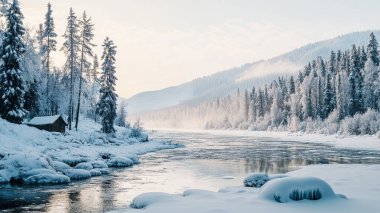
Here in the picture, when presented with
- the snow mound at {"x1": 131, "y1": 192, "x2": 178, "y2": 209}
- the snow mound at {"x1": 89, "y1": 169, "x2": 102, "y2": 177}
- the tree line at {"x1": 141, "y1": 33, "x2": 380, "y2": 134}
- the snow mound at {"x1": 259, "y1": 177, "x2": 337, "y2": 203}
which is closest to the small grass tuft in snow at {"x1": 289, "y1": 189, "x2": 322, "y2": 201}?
the snow mound at {"x1": 259, "y1": 177, "x2": 337, "y2": 203}

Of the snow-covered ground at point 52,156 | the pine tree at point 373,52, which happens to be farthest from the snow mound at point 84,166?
the pine tree at point 373,52

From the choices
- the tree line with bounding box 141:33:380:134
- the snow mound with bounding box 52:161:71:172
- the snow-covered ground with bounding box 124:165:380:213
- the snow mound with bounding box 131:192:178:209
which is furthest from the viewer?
the tree line with bounding box 141:33:380:134

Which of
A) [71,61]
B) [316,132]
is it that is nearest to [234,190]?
[71,61]

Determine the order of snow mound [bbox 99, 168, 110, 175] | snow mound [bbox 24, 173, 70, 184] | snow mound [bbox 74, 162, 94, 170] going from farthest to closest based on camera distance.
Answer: snow mound [bbox 74, 162, 94, 170] < snow mound [bbox 99, 168, 110, 175] < snow mound [bbox 24, 173, 70, 184]

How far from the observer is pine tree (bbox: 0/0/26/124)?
138 feet

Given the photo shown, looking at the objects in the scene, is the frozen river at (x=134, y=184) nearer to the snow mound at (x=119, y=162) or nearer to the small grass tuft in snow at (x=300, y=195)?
the snow mound at (x=119, y=162)

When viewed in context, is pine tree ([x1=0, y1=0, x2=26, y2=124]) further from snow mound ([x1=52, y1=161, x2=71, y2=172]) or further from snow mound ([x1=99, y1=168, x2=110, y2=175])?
snow mound ([x1=99, y1=168, x2=110, y2=175])

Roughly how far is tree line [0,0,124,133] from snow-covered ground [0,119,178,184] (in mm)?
4893

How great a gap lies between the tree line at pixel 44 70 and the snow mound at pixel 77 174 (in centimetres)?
1835

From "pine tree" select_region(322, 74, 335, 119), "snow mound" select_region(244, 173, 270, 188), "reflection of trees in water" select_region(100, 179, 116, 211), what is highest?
"pine tree" select_region(322, 74, 335, 119)

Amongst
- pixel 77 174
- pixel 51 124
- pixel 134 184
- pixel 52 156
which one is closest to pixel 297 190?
pixel 134 184

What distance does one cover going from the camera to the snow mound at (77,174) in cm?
2666

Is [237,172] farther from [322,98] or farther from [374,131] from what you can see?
[322,98]

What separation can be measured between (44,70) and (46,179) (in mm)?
37587
